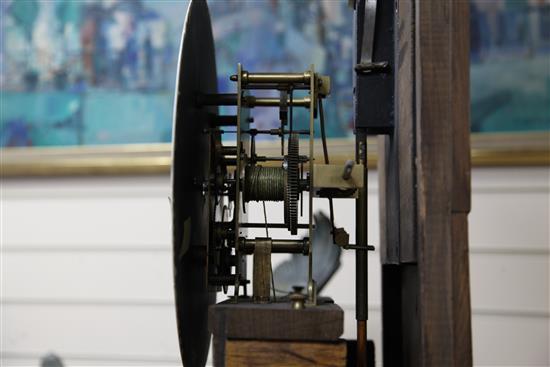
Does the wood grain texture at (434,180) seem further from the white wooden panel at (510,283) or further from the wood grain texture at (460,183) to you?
the white wooden panel at (510,283)

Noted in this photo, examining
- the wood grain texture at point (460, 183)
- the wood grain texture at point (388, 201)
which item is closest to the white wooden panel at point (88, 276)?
the wood grain texture at point (388, 201)

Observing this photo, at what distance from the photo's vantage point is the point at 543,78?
1.97 meters

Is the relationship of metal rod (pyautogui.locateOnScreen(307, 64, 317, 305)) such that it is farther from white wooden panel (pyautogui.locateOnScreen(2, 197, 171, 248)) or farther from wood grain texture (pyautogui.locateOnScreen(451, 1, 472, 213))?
white wooden panel (pyautogui.locateOnScreen(2, 197, 171, 248))

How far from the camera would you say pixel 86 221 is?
2.21m

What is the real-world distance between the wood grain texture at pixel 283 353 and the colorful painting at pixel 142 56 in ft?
4.08

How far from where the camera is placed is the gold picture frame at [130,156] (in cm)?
194

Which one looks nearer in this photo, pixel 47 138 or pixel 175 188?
pixel 175 188

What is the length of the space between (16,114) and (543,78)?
5.55ft

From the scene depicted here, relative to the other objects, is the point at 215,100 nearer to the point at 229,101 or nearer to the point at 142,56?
the point at 229,101

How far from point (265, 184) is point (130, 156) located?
1.14m

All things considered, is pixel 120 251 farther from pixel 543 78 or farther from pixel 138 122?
pixel 543 78

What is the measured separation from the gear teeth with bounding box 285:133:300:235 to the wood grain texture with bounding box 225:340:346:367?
226mm

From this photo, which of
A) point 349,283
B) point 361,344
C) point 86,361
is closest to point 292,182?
point 361,344

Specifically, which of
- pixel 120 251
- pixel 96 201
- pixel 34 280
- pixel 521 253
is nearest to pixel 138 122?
pixel 96 201
